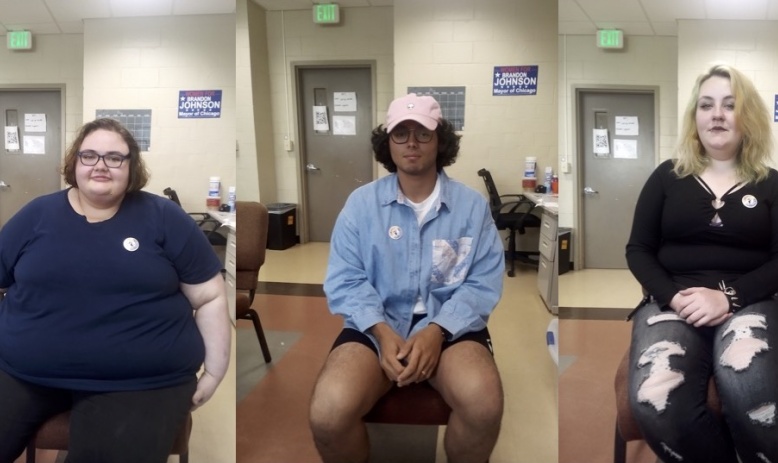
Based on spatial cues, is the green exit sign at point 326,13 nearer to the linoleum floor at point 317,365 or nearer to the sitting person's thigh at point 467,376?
the linoleum floor at point 317,365

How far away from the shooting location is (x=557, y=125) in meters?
1.78

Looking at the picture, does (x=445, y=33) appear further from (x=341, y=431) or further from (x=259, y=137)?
(x=341, y=431)


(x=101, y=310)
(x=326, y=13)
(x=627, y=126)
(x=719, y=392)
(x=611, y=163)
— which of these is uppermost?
(x=326, y=13)

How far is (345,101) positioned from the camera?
180 cm

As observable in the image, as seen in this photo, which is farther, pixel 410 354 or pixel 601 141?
pixel 601 141

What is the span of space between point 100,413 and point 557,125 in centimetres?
152

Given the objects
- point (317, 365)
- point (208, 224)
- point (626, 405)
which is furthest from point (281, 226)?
point (626, 405)

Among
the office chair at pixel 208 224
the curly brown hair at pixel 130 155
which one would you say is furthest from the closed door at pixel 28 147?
the office chair at pixel 208 224

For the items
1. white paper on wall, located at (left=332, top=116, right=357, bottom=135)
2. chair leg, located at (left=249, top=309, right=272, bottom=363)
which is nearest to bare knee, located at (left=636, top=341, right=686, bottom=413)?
white paper on wall, located at (left=332, top=116, right=357, bottom=135)

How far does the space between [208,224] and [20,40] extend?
0.89m

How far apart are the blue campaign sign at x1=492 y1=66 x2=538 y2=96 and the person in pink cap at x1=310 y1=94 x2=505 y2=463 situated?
0.21m

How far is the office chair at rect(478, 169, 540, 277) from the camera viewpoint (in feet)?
5.84

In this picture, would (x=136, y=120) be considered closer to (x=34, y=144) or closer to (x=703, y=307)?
(x=34, y=144)

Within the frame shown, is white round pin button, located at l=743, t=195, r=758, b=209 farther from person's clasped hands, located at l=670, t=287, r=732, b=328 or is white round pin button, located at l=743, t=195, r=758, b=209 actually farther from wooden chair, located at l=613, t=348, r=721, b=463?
wooden chair, located at l=613, t=348, r=721, b=463
